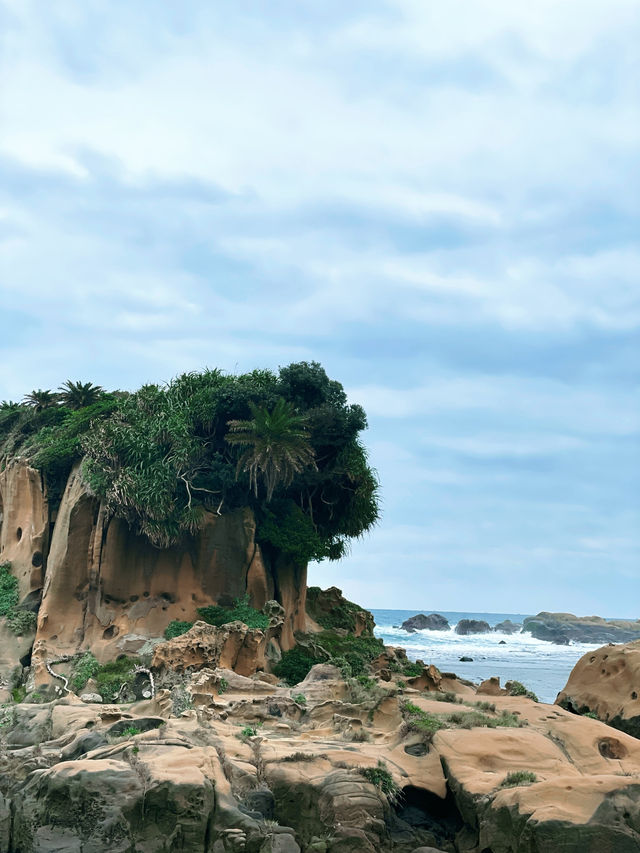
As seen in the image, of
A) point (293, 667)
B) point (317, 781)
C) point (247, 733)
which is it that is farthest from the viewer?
point (293, 667)

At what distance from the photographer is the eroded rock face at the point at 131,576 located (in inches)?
1037

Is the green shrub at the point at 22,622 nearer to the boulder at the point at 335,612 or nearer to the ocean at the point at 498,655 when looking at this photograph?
the boulder at the point at 335,612

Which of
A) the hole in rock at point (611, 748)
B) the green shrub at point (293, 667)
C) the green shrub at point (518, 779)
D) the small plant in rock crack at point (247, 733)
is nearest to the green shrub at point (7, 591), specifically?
the green shrub at point (293, 667)

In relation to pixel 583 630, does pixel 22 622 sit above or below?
above

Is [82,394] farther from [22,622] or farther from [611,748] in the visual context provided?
[611,748]

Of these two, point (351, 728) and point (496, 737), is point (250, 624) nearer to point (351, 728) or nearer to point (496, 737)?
point (351, 728)

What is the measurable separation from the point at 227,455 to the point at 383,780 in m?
17.3

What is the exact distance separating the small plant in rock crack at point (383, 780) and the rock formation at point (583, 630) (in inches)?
3199

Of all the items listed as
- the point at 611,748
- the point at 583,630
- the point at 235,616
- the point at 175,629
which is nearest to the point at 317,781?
the point at 611,748

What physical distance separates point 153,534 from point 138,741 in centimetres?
1371

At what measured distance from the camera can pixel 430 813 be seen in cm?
1258

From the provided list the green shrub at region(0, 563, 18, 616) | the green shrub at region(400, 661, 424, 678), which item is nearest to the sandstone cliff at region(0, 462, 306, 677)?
the green shrub at region(0, 563, 18, 616)

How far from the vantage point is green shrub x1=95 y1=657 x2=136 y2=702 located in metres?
22.2

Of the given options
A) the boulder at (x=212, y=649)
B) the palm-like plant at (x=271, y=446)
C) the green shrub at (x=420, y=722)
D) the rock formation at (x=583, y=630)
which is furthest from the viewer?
the rock formation at (x=583, y=630)
